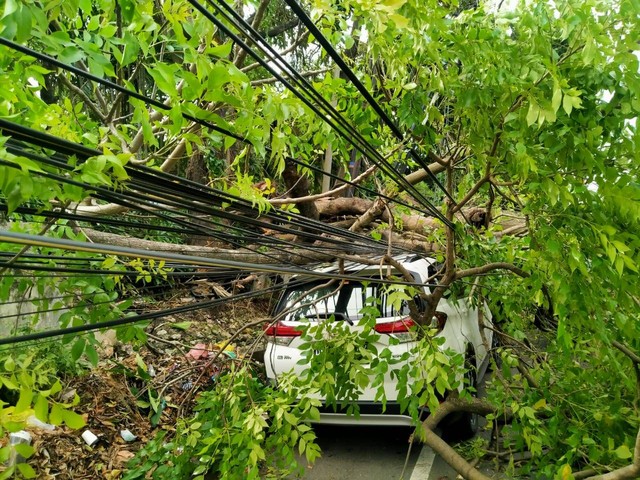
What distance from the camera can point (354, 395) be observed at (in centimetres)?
266

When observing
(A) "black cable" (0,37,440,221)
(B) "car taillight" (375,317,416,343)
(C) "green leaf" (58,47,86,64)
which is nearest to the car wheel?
(B) "car taillight" (375,317,416,343)

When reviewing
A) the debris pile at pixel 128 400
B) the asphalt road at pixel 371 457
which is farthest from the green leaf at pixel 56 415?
the asphalt road at pixel 371 457

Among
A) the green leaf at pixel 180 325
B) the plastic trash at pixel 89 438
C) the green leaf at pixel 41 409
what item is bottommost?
the plastic trash at pixel 89 438

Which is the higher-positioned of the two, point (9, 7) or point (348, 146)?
point (348, 146)

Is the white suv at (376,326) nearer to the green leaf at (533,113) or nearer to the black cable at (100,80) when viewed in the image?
the green leaf at (533,113)

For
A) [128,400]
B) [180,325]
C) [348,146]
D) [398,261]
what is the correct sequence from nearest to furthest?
[348,146] < [398,261] < [128,400] < [180,325]

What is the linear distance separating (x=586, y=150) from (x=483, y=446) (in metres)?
2.97

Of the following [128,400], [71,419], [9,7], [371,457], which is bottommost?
[371,457]

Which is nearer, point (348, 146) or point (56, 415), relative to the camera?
point (56, 415)

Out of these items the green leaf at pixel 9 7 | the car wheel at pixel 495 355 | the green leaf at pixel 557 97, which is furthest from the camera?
the car wheel at pixel 495 355

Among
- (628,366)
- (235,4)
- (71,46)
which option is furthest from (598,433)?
(235,4)

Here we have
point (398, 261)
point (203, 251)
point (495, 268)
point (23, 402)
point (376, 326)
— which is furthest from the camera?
point (203, 251)

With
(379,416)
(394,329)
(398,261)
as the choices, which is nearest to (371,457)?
(379,416)

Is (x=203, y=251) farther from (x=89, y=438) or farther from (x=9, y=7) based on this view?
(x=9, y=7)
